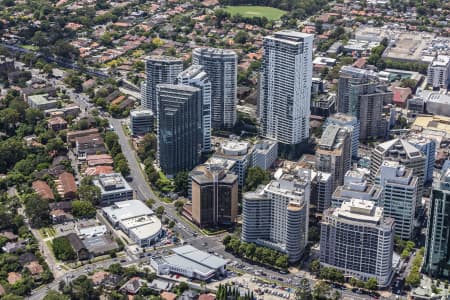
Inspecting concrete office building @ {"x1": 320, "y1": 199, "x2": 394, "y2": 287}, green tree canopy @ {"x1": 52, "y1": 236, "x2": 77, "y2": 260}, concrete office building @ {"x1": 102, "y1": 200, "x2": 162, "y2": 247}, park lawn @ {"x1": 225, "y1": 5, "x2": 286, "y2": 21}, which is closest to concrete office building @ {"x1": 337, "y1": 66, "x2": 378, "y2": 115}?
concrete office building @ {"x1": 320, "y1": 199, "x2": 394, "y2": 287}

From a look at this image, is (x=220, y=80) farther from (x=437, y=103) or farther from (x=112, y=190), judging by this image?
(x=437, y=103)

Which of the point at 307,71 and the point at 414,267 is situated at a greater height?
the point at 307,71

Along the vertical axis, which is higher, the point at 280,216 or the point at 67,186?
the point at 280,216

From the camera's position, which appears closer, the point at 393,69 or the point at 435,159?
the point at 435,159

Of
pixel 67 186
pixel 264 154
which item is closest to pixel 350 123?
pixel 264 154

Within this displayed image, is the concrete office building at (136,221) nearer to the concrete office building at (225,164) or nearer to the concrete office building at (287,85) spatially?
the concrete office building at (225,164)

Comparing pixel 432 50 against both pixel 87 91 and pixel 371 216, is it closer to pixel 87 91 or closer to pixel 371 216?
pixel 87 91

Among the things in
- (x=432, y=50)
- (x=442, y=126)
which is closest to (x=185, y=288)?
(x=442, y=126)
